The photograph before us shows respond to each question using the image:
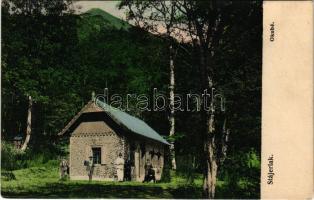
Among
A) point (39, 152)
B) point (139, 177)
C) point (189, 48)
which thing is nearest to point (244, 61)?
point (189, 48)

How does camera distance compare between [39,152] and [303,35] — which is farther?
[39,152]

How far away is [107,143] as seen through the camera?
796 cm

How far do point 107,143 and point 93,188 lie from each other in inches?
23.8

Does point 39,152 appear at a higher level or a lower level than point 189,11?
lower

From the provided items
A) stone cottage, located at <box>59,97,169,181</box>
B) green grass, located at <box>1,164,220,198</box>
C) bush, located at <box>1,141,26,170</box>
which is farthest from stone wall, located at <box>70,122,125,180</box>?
bush, located at <box>1,141,26,170</box>

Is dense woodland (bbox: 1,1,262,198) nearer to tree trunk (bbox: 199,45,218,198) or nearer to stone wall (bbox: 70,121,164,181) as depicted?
tree trunk (bbox: 199,45,218,198)

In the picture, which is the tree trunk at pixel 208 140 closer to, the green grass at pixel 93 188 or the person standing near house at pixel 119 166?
the green grass at pixel 93 188

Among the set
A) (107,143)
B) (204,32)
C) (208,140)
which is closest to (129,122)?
(107,143)

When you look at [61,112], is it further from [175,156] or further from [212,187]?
[212,187]

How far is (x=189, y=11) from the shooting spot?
7922 mm

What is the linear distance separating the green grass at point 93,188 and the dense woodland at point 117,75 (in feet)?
0.54

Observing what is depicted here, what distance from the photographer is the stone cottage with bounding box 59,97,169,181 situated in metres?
7.92

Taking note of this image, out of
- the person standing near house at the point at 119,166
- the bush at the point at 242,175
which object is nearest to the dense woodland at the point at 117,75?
the bush at the point at 242,175

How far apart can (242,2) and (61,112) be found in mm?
2741
